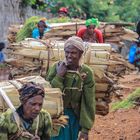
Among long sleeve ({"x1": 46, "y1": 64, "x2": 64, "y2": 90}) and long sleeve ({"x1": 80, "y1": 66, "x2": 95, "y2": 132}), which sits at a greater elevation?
long sleeve ({"x1": 46, "y1": 64, "x2": 64, "y2": 90})

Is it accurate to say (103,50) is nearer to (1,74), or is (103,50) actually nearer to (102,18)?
(1,74)

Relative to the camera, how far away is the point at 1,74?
43.6 ft

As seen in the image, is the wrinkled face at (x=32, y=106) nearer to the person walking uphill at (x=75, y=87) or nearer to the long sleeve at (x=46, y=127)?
the long sleeve at (x=46, y=127)

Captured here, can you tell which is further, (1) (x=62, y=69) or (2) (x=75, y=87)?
(2) (x=75, y=87)

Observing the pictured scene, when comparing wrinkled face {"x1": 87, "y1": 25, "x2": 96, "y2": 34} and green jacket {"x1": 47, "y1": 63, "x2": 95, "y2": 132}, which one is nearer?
green jacket {"x1": 47, "y1": 63, "x2": 95, "y2": 132}

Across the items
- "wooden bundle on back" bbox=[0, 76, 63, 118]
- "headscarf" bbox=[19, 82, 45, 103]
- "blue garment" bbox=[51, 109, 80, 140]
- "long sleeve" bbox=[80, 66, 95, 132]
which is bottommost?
"blue garment" bbox=[51, 109, 80, 140]

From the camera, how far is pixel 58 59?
21.4ft

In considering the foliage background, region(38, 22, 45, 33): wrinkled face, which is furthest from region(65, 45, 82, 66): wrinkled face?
the foliage background

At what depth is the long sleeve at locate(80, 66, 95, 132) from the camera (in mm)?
6055

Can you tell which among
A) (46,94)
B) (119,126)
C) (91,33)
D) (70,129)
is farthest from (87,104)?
(119,126)

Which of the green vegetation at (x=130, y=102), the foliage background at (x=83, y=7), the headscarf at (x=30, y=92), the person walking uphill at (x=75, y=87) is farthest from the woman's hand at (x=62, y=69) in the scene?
the foliage background at (x=83, y=7)

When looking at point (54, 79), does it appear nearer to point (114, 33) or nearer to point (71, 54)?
point (71, 54)

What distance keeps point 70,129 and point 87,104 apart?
0.33m

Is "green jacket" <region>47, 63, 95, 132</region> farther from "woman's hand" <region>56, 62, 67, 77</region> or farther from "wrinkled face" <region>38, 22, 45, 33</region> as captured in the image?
"wrinkled face" <region>38, 22, 45, 33</region>
